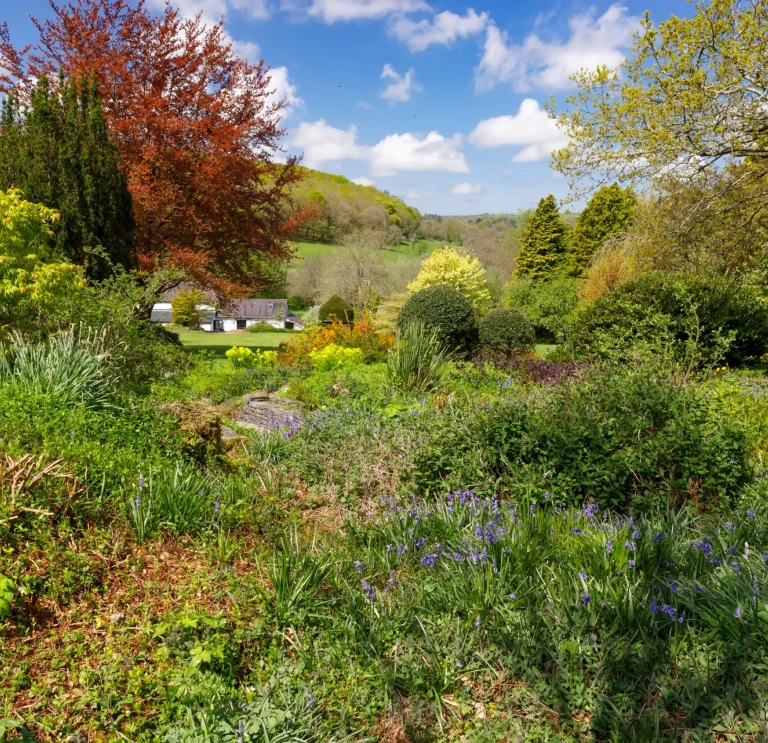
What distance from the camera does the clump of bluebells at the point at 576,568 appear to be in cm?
256

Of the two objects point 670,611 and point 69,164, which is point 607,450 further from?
point 69,164

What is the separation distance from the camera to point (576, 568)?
9.60ft

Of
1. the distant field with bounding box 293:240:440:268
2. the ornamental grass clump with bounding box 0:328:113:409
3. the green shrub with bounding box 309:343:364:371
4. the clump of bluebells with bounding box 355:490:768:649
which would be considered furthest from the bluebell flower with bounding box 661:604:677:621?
the distant field with bounding box 293:240:440:268

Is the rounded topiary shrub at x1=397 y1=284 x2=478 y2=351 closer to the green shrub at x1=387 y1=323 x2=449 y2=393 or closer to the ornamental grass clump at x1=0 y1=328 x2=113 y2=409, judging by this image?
the green shrub at x1=387 y1=323 x2=449 y2=393

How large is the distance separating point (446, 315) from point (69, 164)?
30.9 ft

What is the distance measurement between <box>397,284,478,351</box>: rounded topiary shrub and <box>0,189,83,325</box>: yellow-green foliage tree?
23.3 feet

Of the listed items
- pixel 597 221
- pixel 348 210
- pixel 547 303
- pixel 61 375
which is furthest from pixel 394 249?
pixel 61 375

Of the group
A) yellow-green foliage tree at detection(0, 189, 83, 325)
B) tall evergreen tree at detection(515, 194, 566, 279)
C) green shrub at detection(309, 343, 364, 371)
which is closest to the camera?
yellow-green foliage tree at detection(0, 189, 83, 325)

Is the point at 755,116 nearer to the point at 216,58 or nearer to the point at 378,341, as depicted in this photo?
the point at 378,341

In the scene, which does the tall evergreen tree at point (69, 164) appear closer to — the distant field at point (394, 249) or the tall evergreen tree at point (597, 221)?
the tall evergreen tree at point (597, 221)

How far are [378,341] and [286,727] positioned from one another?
10014 mm

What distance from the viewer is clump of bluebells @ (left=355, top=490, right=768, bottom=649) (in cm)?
256

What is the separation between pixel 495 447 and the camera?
4.43 metres

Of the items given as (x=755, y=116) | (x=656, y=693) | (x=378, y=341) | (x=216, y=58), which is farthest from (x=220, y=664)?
(x=216, y=58)
